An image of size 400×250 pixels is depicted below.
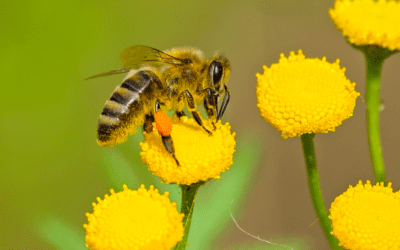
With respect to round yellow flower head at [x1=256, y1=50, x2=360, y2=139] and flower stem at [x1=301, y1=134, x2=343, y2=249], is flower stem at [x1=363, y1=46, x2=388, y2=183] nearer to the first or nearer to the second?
round yellow flower head at [x1=256, y1=50, x2=360, y2=139]

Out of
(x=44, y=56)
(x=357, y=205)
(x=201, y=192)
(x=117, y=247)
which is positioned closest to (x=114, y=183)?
(x=201, y=192)

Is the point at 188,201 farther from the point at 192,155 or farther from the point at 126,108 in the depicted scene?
the point at 126,108

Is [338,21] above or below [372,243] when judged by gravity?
above

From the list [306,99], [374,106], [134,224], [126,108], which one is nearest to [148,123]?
[126,108]

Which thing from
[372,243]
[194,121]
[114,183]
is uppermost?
[194,121]

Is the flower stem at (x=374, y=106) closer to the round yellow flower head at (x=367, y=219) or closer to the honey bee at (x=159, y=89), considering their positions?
the round yellow flower head at (x=367, y=219)

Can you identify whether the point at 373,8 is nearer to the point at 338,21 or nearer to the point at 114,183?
the point at 338,21

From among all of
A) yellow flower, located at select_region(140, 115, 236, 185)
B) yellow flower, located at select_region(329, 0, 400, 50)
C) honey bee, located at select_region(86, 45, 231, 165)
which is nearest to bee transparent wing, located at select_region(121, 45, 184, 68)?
honey bee, located at select_region(86, 45, 231, 165)
